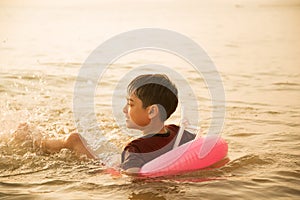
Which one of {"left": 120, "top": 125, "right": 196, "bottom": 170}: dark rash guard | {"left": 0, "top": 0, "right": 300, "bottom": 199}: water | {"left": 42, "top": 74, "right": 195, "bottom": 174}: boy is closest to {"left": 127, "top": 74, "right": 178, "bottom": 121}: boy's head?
{"left": 42, "top": 74, "right": 195, "bottom": 174}: boy

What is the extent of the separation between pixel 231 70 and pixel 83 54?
340 centimetres

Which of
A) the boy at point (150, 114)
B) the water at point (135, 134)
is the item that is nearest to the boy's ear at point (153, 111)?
the boy at point (150, 114)

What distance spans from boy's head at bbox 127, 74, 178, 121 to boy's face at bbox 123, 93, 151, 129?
0.03 meters

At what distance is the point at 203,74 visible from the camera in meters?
8.69

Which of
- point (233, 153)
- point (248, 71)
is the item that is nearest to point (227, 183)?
point (233, 153)

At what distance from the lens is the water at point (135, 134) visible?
3.86 m

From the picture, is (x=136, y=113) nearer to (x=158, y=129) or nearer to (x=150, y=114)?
(x=150, y=114)

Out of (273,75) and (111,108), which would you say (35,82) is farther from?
(273,75)

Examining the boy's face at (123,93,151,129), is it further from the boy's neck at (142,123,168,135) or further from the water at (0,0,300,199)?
the water at (0,0,300,199)

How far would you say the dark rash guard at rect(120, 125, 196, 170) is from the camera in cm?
386

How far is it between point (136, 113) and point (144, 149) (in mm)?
349

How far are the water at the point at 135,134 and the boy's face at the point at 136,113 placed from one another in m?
0.48

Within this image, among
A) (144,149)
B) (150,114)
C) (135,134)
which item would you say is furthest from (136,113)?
(135,134)

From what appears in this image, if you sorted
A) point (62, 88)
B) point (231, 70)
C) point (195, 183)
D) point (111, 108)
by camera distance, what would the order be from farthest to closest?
point (231, 70), point (62, 88), point (111, 108), point (195, 183)
